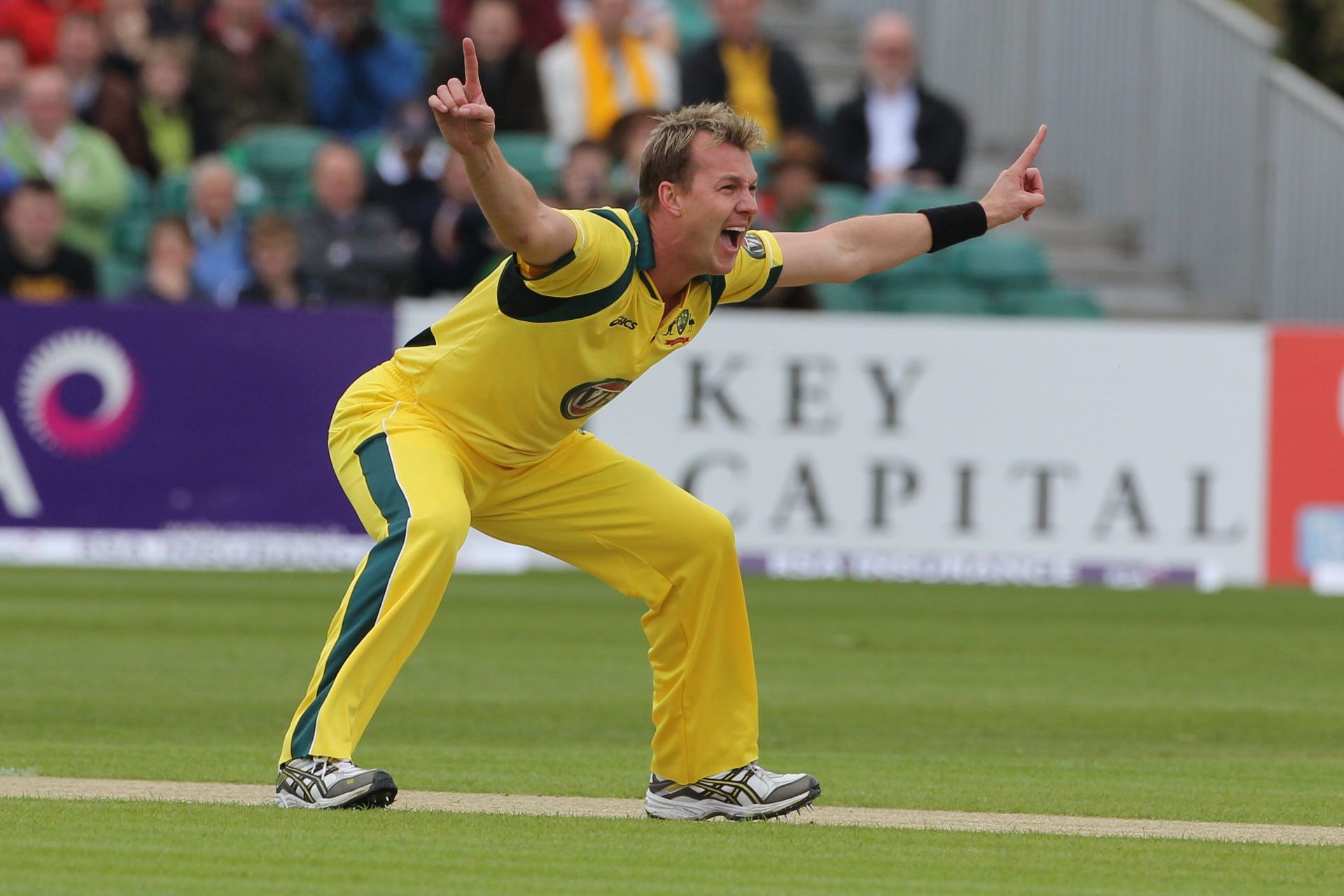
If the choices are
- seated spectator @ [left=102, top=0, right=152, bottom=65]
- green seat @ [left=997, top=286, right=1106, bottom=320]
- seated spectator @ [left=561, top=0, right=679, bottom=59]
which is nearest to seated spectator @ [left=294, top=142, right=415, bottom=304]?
seated spectator @ [left=102, top=0, right=152, bottom=65]

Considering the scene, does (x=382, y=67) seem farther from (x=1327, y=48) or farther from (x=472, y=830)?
(x=472, y=830)

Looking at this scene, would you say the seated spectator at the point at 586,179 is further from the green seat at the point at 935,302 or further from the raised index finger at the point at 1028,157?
the raised index finger at the point at 1028,157

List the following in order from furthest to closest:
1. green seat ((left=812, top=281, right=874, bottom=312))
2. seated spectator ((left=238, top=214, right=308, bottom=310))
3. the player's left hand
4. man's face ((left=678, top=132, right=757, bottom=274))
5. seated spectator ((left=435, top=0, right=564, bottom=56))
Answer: seated spectator ((left=435, top=0, right=564, bottom=56)) < green seat ((left=812, top=281, right=874, bottom=312)) < seated spectator ((left=238, top=214, right=308, bottom=310)) < the player's left hand < man's face ((left=678, top=132, right=757, bottom=274))

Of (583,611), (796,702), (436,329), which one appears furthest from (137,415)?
(436,329)

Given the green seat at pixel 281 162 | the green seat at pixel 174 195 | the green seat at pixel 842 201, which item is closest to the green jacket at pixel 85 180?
the green seat at pixel 174 195

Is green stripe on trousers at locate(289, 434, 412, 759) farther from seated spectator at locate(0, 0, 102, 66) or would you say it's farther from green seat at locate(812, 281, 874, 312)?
seated spectator at locate(0, 0, 102, 66)

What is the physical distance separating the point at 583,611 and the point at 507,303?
20.6ft

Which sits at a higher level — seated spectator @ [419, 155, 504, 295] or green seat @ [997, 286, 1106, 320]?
seated spectator @ [419, 155, 504, 295]

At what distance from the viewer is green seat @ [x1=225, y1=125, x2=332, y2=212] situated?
53.4 ft

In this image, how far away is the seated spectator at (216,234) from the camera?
586 inches

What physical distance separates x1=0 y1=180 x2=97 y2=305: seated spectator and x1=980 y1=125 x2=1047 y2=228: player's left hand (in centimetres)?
915

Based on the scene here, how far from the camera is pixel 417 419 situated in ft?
20.1

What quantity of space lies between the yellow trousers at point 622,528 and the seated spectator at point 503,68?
9.97 meters

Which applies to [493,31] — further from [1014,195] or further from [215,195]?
A: [1014,195]
